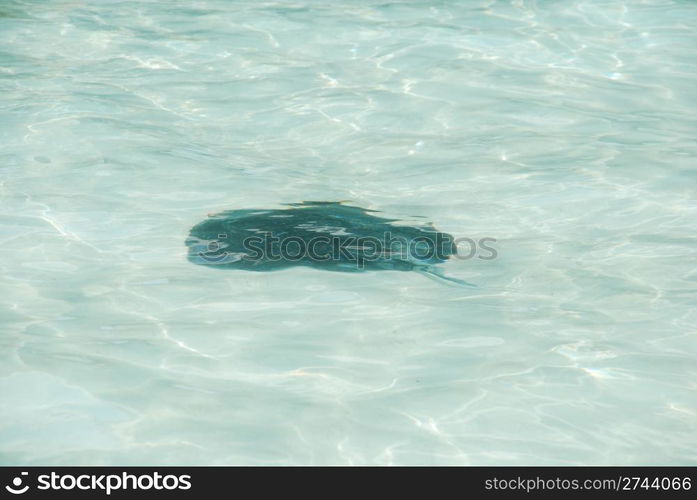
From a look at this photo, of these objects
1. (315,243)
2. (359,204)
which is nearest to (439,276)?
(315,243)

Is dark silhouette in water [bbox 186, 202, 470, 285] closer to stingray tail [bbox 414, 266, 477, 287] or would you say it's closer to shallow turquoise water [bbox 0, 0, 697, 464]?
stingray tail [bbox 414, 266, 477, 287]

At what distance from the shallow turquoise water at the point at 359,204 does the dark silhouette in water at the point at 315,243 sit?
123mm

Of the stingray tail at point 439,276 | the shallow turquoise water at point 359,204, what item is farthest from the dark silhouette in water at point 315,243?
the shallow turquoise water at point 359,204

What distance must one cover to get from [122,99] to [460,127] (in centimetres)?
316

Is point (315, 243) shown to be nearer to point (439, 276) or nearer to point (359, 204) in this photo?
point (439, 276)

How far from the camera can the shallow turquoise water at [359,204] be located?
3.64 meters

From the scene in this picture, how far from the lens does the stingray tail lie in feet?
16.4

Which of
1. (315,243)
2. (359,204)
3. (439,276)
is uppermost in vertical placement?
(359,204)

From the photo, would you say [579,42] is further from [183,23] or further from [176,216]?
[176,216]

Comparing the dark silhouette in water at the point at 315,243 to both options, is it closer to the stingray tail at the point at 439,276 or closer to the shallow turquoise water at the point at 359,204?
the stingray tail at the point at 439,276

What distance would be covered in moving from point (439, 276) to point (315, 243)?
2.62ft

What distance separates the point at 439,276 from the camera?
16.6 feet

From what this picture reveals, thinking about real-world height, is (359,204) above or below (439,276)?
above

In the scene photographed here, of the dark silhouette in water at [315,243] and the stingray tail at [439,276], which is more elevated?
the dark silhouette in water at [315,243]
